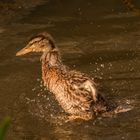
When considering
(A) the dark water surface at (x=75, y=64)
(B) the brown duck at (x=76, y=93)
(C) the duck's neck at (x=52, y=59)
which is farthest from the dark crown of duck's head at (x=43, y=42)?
(A) the dark water surface at (x=75, y=64)

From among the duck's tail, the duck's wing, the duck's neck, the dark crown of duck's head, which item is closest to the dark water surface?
the duck's tail

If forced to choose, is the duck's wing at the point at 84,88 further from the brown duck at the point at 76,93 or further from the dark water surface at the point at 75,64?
the dark water surface at the point at 75,64

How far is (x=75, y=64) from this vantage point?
8.17 meters

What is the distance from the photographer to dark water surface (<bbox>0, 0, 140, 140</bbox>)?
Answer: 600 cm

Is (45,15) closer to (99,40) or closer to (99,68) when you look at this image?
(99,40)

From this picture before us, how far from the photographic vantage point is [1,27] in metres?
10.0

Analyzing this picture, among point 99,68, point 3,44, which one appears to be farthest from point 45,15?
point 99,68

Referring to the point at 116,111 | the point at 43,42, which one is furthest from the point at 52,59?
the point at 116,111

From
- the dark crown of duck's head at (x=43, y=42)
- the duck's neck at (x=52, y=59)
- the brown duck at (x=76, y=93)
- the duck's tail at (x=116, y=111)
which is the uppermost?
the dark crown of duck's head at (x=43, y=42)

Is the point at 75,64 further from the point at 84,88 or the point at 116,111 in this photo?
the point at 84,88

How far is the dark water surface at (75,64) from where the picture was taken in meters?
6.00

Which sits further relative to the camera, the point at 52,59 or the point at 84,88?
the point at 52,59

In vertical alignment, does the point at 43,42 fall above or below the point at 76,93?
above

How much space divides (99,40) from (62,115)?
2847 millimetres
